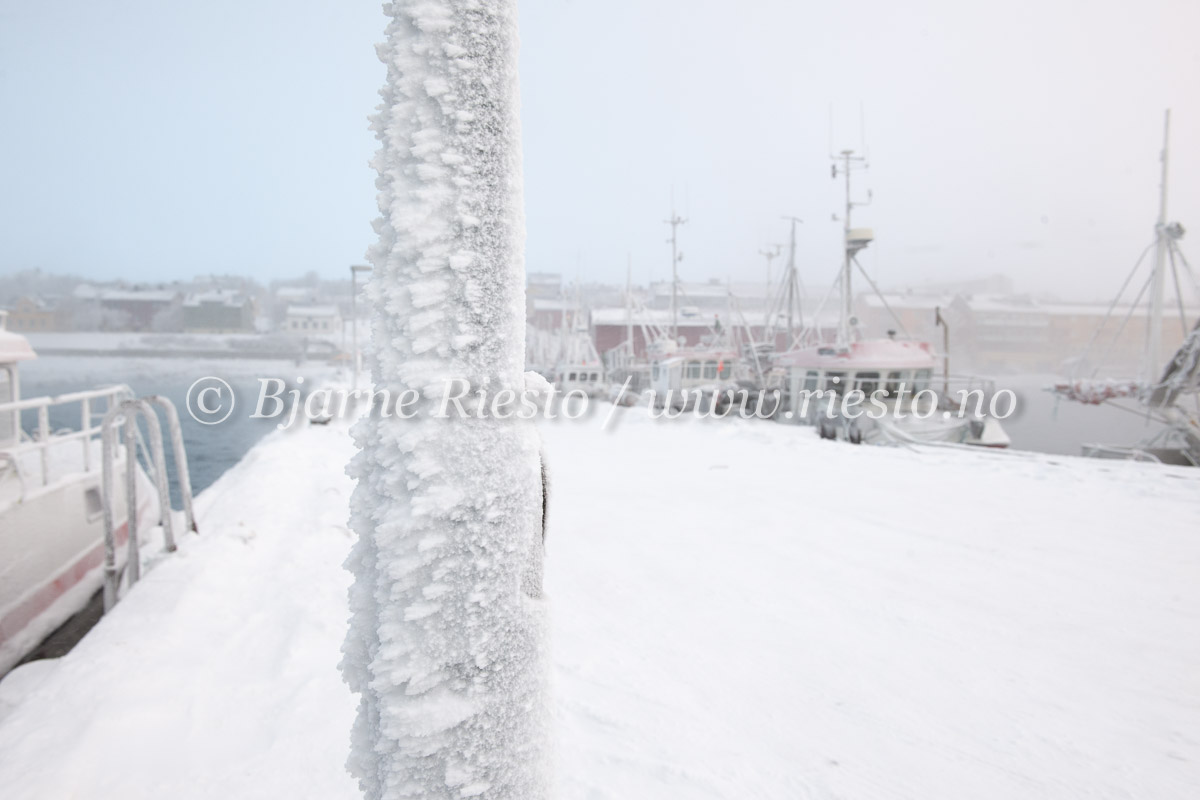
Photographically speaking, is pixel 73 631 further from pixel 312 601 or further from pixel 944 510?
pixel 944 510

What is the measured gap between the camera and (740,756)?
2307mm

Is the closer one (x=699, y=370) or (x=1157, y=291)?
(x=1157, y=291)

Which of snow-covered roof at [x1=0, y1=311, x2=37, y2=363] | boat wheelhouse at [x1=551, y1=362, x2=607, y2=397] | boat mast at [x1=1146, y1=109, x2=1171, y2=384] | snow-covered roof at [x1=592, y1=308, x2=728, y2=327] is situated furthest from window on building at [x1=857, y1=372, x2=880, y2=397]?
snow-covered roof at [x1=592, y1=308, x2=728, y2=327]

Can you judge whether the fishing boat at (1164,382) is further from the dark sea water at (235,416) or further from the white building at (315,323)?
the white building at (315,323)

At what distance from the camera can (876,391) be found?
14578 millimetres

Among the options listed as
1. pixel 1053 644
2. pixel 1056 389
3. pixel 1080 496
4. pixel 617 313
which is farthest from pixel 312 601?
pixel 617 313

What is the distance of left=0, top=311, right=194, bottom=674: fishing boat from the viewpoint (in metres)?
4.34

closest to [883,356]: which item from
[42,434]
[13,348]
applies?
[42,434]

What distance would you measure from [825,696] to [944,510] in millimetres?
4336

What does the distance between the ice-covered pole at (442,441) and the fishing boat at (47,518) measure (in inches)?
161

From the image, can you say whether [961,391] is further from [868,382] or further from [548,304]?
[548,304]

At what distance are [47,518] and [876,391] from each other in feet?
49.4

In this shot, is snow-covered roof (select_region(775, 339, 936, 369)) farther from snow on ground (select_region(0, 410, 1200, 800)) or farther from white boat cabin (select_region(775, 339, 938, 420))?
snow on ground (select_region(0, 410, 1200, 800))

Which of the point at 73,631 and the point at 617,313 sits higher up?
the point at 617,313
